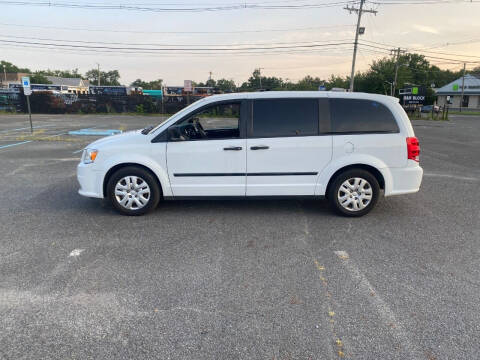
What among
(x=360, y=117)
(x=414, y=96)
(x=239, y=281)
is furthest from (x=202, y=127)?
(x=414, y=96)

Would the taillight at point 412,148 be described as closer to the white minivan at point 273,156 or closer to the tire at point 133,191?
the white minivan at point 273,156

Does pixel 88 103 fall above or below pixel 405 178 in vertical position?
above

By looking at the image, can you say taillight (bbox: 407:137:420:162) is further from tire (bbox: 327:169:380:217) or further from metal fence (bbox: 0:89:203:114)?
metal fence (bbox: 0:89:203:114)

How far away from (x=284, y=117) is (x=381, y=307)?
2910mm

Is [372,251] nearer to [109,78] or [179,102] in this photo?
[179,102]

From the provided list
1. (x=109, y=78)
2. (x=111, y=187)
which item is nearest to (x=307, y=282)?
(x=111, y=187)

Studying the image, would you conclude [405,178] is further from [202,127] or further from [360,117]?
[202,127]

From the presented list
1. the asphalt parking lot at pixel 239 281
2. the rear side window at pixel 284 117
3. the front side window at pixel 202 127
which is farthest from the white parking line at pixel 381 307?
the front side window at pixel 202 127

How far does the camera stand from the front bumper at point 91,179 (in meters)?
5.07

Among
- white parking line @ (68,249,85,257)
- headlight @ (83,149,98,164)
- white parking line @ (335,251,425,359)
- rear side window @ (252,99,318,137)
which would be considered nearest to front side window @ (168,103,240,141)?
rear side window @ (252,99,318,137)

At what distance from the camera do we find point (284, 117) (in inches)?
198

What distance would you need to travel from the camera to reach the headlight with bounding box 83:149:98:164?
5060 mm

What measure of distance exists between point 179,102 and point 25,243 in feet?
96.8

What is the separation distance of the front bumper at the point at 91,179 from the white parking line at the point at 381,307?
11.2ft
